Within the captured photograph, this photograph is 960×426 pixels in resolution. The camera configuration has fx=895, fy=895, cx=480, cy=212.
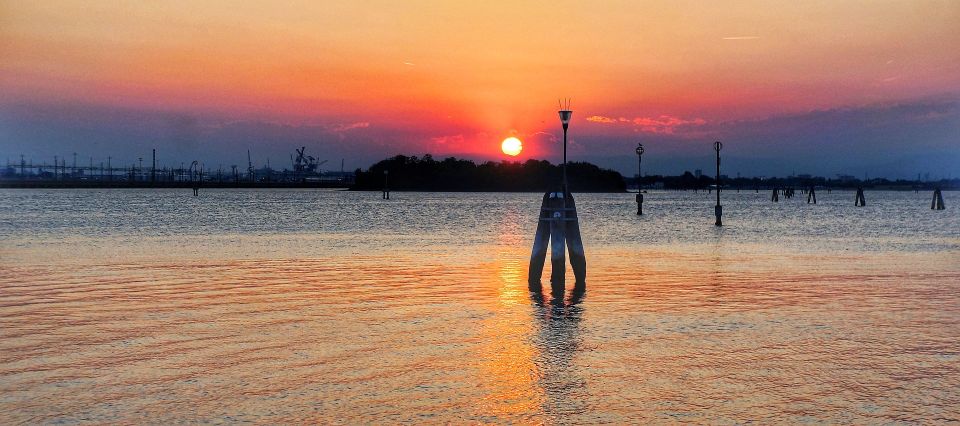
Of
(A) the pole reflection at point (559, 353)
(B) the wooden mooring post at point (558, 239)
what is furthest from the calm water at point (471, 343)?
(B) the wooden mooring post at point (558, 239)

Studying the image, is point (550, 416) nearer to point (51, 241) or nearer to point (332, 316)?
point (332, 316)

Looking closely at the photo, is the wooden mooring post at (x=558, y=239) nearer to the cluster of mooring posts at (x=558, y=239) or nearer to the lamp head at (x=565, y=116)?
the cluster of mooring posts at (x=558, y=239)

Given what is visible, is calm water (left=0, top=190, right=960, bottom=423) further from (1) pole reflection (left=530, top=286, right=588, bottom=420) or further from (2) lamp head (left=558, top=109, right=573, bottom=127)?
(2) lamp head (left=558, top=109, right=573, bottom=127)

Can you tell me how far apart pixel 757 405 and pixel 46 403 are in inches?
307

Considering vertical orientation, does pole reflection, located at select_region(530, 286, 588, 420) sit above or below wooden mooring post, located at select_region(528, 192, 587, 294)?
below

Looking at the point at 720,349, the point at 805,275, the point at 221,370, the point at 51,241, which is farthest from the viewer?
the point at 51,241

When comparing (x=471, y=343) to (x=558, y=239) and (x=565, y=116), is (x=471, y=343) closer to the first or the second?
(x=558, y=239)

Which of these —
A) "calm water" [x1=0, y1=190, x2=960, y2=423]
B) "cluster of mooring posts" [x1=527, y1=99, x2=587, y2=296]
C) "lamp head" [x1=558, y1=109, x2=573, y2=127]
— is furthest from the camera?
"lamp head" [x1=558, y1=109, x2=573, y2=127]

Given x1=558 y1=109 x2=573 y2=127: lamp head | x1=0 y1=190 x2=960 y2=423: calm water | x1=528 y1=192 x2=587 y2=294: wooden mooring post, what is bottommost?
x1=0 y1=190 x2=960 y2=423: calm water

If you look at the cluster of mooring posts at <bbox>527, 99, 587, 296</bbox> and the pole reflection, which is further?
the cluster of mooring posts at <bbox>527, 99, 587, 296</bbox>

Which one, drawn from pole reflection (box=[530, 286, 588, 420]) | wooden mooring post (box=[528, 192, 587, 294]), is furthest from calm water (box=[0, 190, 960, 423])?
wooden mooring post (box=[528, 192, 587, 294])

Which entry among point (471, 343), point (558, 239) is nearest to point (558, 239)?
point (558, 239)

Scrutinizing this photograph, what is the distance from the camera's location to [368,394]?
33.9 feet

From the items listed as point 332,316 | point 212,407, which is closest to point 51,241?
point 332,316
